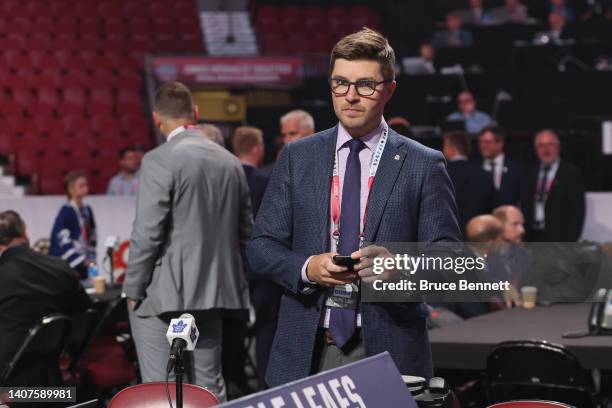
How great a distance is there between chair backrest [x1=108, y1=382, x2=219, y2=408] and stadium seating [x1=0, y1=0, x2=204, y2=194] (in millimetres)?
10013

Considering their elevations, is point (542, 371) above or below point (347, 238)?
below

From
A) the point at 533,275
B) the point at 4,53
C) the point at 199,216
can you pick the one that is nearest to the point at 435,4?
the point at 4,53

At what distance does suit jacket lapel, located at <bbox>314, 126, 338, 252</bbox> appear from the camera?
2.58 metres

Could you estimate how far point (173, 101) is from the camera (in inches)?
174

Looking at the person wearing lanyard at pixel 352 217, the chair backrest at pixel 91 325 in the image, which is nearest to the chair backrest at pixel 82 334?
the chair backrest at pixel 91 325

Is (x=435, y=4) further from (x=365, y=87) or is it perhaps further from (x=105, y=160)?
(x=365, y=87)

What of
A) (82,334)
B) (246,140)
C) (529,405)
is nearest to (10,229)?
(82,334)

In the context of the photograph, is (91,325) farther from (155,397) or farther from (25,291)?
(155,397)

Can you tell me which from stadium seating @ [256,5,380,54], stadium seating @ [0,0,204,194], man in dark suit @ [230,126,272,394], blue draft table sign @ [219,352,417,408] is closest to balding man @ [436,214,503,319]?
man in dark suit @ [230,126,272,394]

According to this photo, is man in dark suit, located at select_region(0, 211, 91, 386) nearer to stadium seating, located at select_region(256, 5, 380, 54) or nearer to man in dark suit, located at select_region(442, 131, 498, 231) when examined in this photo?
man in dark suit, located at select_region(442, 131, 498, 231)

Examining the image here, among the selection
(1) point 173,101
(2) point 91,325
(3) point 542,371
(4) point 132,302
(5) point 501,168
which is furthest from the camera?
(5) point 501,168

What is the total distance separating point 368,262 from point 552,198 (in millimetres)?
5710

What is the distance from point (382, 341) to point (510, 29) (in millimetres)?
10624

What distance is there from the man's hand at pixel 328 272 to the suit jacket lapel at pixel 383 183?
0.16 meters
